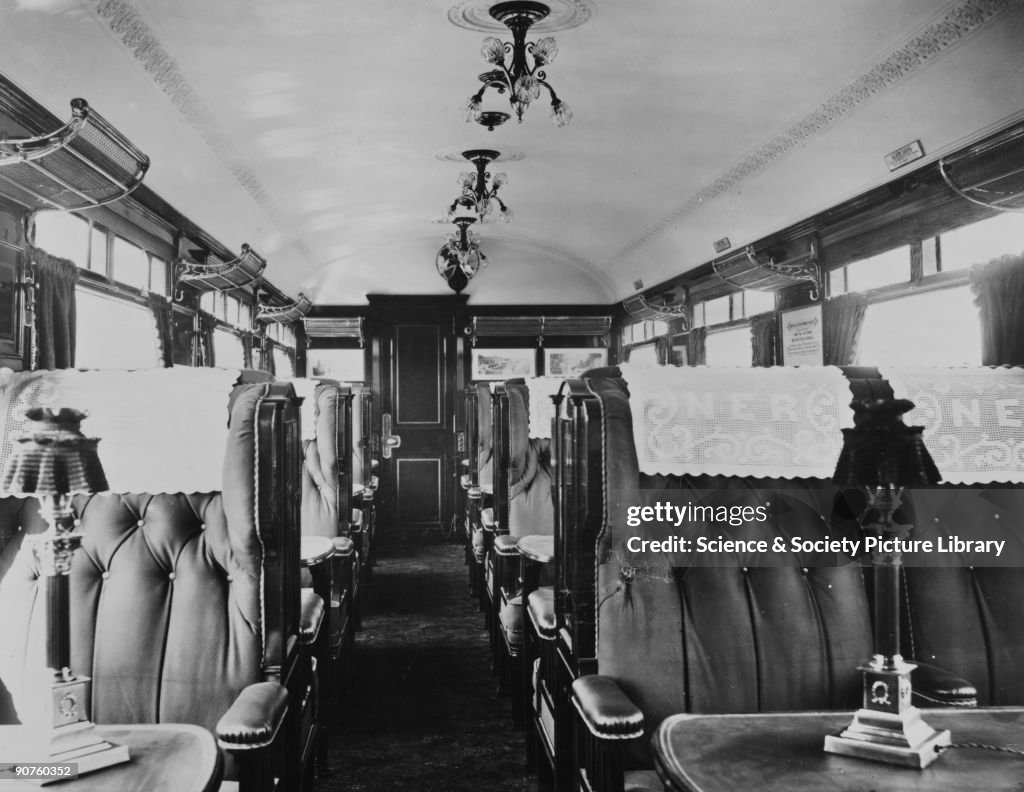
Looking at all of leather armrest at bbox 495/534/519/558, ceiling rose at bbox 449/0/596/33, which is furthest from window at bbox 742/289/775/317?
leather armrest at bbox 495/534/519/558

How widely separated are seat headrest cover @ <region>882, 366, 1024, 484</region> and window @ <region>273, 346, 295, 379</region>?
25.4 feet

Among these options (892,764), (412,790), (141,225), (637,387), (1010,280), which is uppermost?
(141,225)

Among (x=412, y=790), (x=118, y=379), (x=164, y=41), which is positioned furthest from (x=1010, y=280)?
(x=164, y=41)

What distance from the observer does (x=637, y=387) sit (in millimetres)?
2273

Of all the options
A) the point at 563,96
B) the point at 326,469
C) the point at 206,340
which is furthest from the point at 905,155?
the point at 206,340

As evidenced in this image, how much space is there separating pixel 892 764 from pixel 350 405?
12.8 feet

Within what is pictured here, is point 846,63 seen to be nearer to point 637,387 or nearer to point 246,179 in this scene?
point 637,387

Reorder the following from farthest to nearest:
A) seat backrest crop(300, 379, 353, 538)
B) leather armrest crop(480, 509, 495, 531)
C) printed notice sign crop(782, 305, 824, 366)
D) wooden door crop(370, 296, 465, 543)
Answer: wooden door crop(370, 296, 465, 543) → printed notice sign crop(782, 305, 824, 366) → leather armrest crop(480, 509, 495, 531) → seat backrest crop(300, 379, 353, 538)

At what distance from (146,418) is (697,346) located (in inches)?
255

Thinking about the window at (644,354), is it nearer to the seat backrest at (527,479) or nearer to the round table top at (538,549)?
the seat backrest at (527,479)

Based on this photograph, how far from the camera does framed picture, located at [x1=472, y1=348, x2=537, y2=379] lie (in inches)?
404

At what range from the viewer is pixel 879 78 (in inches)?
161

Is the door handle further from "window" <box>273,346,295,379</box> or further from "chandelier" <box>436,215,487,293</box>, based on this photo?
"chandelier" <box>436,215,487,293</box>

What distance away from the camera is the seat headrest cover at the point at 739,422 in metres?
2.25
